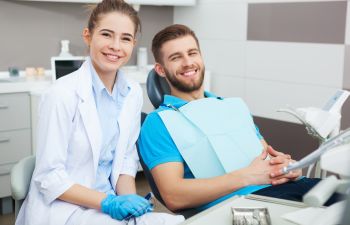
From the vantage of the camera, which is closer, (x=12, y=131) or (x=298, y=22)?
(x=12, y=131)

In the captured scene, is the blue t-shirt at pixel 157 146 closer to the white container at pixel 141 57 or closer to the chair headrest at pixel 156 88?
the chair headrest at pixel 156 88

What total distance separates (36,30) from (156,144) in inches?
80.2

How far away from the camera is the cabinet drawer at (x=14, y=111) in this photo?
2.73 meters

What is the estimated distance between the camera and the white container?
3658 mm

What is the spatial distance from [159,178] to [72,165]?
28 centimetres

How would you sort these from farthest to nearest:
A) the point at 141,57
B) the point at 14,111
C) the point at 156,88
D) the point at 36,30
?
the point at 141,57 → the point at 36,30 → the point at 14,111 → the point at 156,88

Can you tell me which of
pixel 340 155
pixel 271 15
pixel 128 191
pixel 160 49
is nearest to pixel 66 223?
pixel 128 191

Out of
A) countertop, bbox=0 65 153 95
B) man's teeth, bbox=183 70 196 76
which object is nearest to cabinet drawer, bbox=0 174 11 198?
countertop, bbox=0 65 153 95

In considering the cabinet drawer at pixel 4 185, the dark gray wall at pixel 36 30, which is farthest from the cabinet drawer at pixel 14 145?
the dark gray wall at pixel 36 30

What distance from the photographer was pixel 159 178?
1510mm

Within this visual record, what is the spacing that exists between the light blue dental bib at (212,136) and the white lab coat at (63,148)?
0.99 ft

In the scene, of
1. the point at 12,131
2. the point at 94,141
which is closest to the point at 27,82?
the point at 12,131

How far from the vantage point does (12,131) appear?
2.78 metres

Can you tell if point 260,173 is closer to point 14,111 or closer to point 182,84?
point 182,84
